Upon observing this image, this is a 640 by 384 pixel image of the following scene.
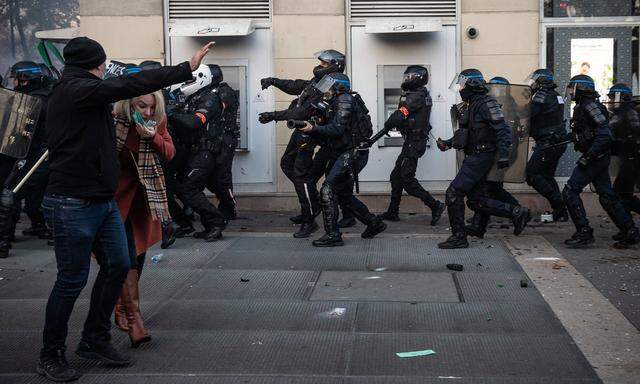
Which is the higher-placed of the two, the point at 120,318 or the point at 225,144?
the point at 225,144

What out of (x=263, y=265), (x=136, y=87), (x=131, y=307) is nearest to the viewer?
(x=136, y=87)

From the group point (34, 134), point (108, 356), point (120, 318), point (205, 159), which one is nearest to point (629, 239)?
point (205, 159)

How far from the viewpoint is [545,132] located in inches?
447

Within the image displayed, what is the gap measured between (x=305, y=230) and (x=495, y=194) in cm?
220

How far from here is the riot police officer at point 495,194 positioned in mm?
10195

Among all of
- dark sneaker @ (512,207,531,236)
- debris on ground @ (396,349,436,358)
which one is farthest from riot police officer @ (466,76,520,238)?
debris on ground @ (396,349,436,358)

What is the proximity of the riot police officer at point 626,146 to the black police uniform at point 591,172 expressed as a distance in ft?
1.22

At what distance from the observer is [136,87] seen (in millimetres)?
5027

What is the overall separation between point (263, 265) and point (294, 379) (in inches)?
142

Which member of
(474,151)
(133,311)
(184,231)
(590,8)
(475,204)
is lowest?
(184,231)

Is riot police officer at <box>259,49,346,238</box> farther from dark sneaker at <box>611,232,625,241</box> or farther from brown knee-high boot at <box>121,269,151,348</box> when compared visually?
brown knee-high boot at <box>121,269,151,348</box>

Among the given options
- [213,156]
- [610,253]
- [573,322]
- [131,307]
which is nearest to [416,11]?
[213,156]

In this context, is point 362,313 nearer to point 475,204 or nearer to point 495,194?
point 475,204

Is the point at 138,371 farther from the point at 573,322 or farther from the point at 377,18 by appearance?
the point at 377,18
